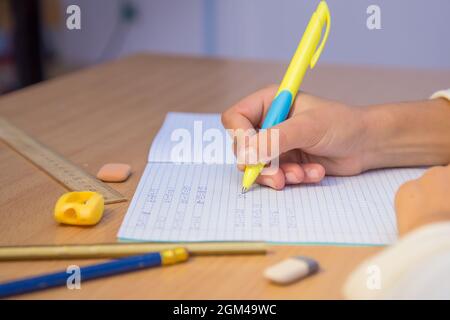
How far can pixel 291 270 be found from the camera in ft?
1.62

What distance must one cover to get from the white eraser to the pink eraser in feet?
0.91

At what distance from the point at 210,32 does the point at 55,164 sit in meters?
2.31

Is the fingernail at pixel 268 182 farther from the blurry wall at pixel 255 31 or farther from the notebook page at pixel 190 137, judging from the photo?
the blurry wall at pixel 255 31

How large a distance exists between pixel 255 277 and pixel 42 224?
23 centimetres

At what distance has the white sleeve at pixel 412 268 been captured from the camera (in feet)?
1.44

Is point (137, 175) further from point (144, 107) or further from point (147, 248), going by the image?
point (144, 107)

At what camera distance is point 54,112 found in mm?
1065

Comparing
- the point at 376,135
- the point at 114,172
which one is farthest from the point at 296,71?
the point at 114,172

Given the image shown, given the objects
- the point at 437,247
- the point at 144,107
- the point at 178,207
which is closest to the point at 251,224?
the point at 178,207

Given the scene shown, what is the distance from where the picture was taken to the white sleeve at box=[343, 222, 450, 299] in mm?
438

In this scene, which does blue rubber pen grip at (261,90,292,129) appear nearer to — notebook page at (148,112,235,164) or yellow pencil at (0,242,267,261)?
notebook page at (148,112,235,164)

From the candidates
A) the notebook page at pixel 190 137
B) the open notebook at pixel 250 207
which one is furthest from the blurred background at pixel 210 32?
the open notebook at pixel 250 207

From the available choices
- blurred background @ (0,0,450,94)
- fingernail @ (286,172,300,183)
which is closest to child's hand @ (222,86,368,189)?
fingernail @ (286,172,300,183)

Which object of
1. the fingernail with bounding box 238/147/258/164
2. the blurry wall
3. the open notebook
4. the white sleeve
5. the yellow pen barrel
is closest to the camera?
the white sleeve
